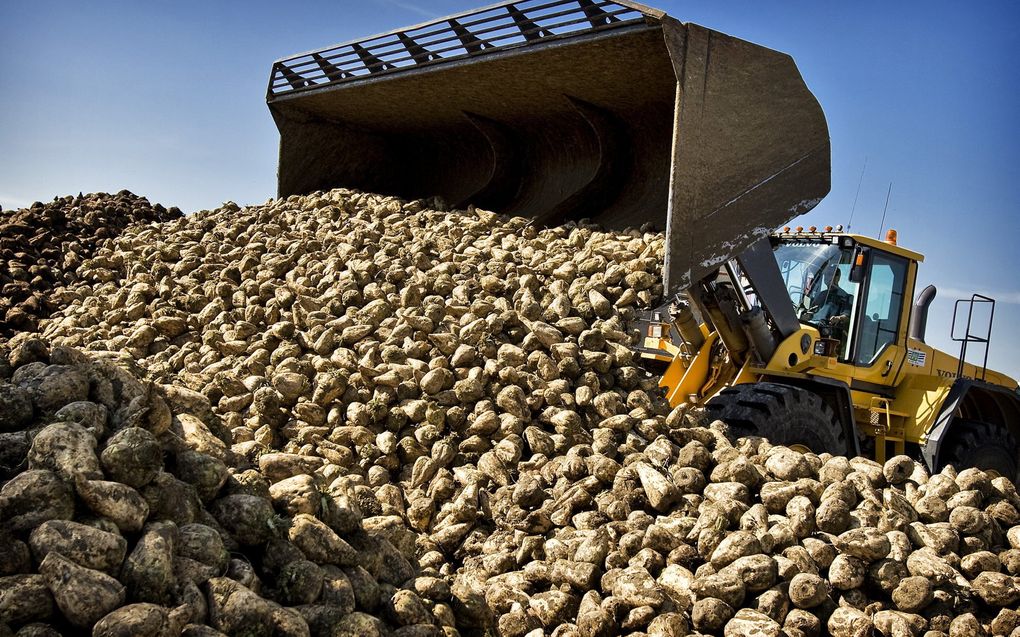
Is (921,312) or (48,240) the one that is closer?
(921,312)

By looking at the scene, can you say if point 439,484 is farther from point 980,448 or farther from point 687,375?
point 980,448

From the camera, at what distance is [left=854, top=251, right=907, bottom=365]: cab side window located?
520cm

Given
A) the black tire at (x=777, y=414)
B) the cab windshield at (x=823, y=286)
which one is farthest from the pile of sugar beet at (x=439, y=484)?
the cab windshield at (x=823, y=286)

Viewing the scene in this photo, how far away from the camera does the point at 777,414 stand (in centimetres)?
425

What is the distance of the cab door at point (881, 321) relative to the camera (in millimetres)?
5164

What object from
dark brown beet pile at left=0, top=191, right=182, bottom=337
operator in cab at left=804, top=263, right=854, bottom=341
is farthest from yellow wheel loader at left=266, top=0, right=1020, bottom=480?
dark brown beet pile at left=0, top=191, right=182, bottom=337

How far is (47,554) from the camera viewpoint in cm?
202

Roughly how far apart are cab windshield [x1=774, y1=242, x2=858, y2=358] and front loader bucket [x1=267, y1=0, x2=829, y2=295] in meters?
0.74

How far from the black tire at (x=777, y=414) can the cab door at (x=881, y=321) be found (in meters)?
0.73

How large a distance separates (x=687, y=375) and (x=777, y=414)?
0.65 meters

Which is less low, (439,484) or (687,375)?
(687,375)

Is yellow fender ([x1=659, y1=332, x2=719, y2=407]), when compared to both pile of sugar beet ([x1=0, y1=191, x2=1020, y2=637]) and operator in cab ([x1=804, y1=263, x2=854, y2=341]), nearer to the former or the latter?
pile of sugar beet ([x1=0, y1=191, x2=1020, y2=637])

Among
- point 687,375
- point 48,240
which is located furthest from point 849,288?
point 48,240

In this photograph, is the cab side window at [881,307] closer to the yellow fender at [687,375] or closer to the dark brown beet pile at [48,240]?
the yellow fender at [687,375]
